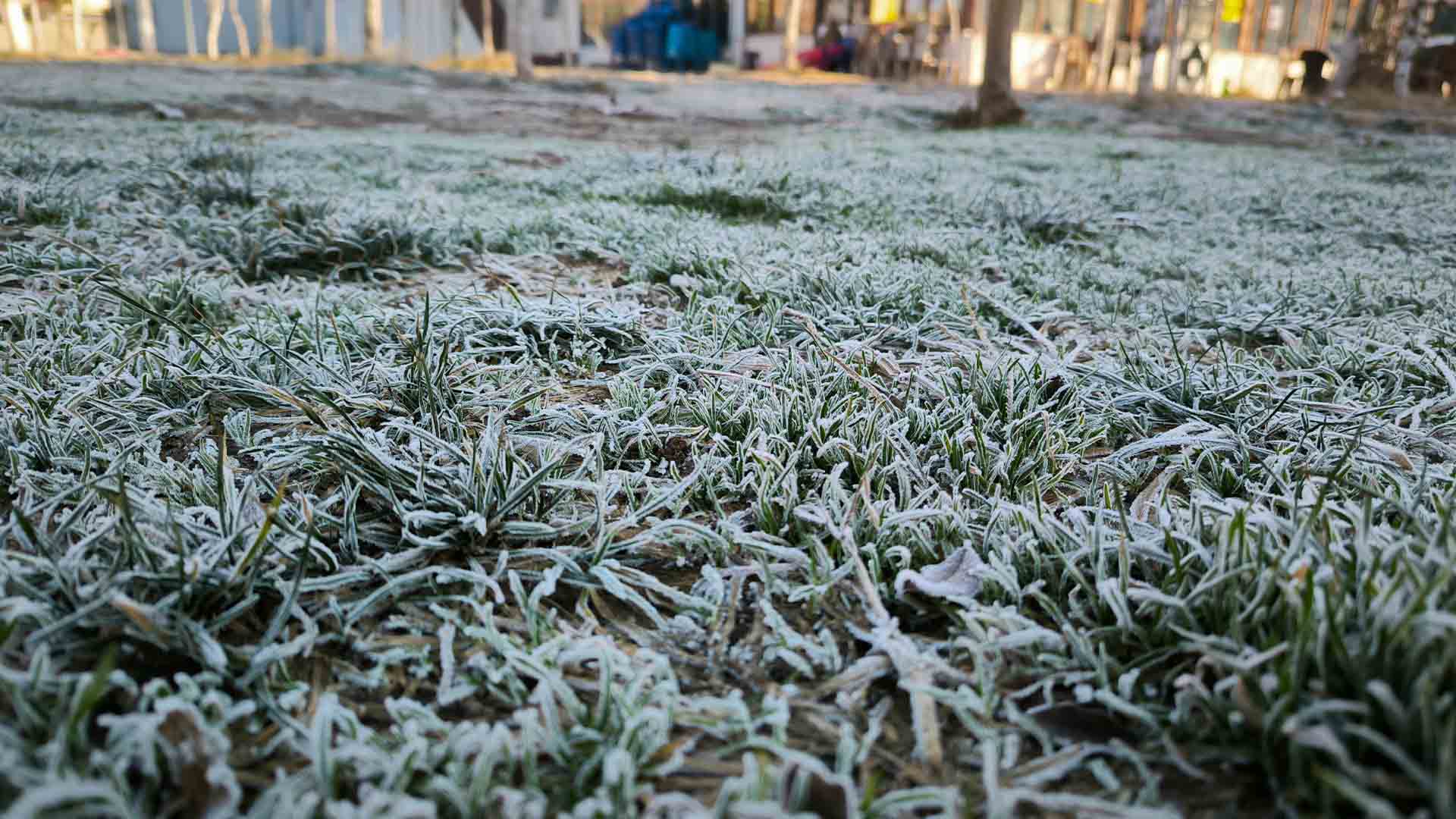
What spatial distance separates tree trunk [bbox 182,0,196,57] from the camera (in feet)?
46.8

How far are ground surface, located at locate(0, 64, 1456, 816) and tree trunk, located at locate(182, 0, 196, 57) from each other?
580 inches

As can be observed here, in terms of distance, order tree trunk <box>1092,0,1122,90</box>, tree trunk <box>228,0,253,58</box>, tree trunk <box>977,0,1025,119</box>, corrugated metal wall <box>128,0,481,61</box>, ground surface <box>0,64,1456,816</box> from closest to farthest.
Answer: ground surface <box>0,64,1456,816</box> → tree trunk <box>977,0,1025,119</box> → tree trunk <box>228,0,253,58</box> → corrugated metal wall <box>128,0,481,61</box> → tree trunk <box>1092,0,1122,90</box>

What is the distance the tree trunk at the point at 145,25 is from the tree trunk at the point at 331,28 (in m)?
2.63

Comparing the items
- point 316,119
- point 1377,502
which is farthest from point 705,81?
point 1377,502

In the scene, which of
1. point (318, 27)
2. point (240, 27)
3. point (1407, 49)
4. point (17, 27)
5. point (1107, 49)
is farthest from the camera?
point (1107, 49)

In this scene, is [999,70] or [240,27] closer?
[999,70]

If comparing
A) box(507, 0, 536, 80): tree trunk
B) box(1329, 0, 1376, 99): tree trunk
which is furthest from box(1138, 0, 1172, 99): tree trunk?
box(507, 0, 536, 80): tree trunk

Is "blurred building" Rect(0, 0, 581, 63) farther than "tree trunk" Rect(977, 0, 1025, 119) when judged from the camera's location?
Yes

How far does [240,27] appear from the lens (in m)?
14.2

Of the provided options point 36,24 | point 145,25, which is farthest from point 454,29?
point 36,24

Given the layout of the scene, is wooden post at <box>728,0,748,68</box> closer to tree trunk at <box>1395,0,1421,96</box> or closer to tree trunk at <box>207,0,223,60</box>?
tree trunk at <box>207,0,223,60</box>

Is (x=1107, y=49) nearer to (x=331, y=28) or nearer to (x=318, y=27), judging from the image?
(x=331, y=28)

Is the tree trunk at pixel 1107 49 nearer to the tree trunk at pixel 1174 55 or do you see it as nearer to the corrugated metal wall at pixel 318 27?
the tree trunk at pixel 1174 55

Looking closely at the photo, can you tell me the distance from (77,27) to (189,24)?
5.16ft
